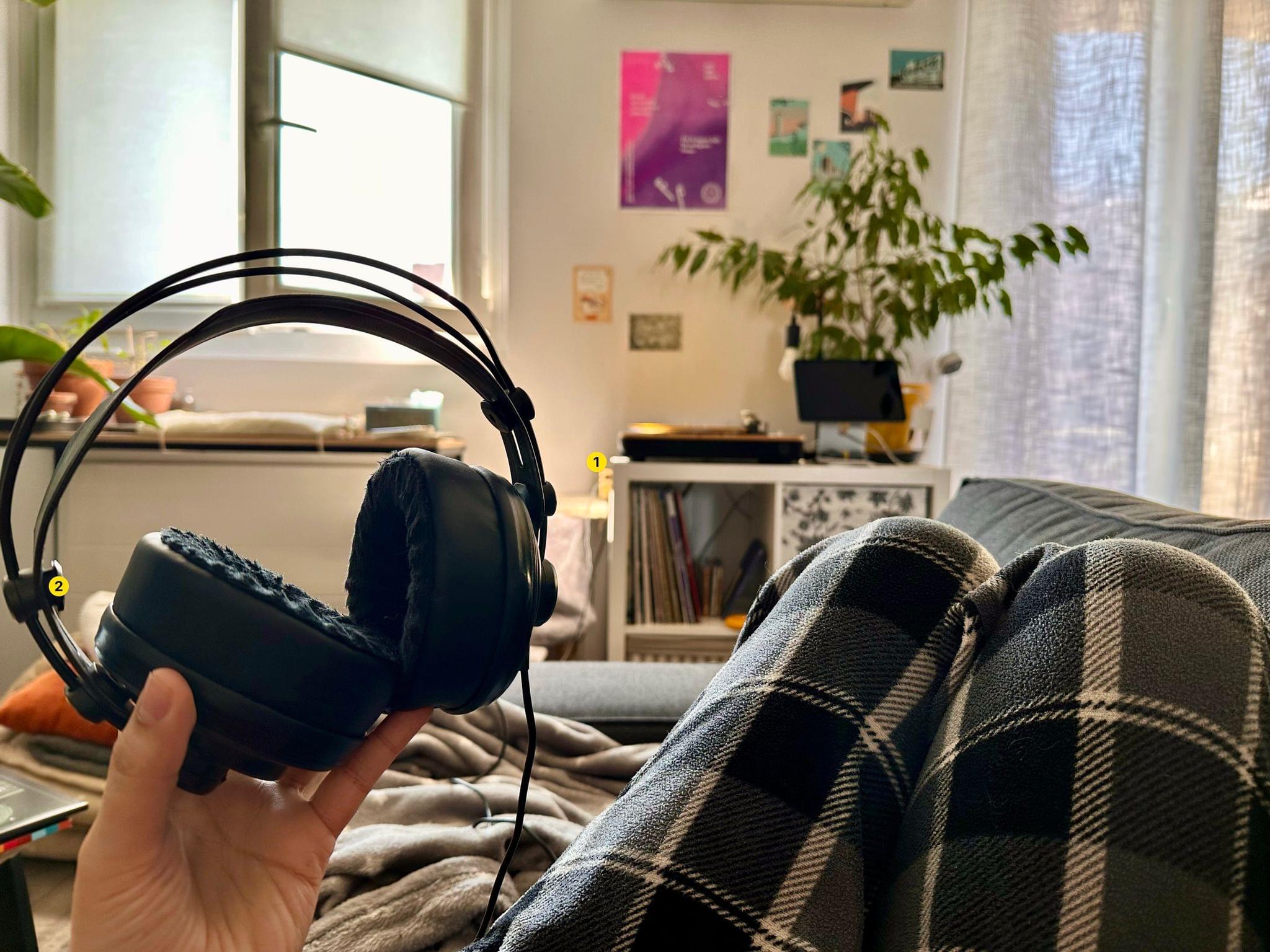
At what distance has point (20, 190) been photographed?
1.12 metres

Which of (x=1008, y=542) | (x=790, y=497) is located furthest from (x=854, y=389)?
(x=1008, y=542)

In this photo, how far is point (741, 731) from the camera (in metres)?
0.42

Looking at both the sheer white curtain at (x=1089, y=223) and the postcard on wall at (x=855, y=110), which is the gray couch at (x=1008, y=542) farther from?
the postcard on wall at (x=855, y=110)

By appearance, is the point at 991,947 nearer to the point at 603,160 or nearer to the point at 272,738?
the point at 272,738

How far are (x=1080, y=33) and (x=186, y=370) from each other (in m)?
2.38

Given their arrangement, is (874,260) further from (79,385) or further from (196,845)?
(196,845)

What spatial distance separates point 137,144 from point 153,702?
2.32 meters

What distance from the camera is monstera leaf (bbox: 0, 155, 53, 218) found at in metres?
1.11

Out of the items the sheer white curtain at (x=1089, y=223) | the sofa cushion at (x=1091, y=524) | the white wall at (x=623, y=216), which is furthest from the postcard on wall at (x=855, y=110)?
the sofa cushion at (x=1091, y=524)

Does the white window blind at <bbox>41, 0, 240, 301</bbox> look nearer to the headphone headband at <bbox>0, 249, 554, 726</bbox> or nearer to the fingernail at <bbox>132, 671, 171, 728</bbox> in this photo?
the headphone headband at <bbox>0, 249, 554, 726</bbox>

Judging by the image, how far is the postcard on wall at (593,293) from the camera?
2346mm

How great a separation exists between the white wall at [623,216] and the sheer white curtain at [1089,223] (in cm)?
16

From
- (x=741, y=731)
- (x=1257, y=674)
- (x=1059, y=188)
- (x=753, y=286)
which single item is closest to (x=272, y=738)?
(x=741, y=731)

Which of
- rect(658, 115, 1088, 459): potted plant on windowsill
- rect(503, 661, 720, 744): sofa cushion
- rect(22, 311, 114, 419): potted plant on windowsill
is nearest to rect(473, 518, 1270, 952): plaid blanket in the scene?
rect(503, 661, 720, 744): sofa cushion
